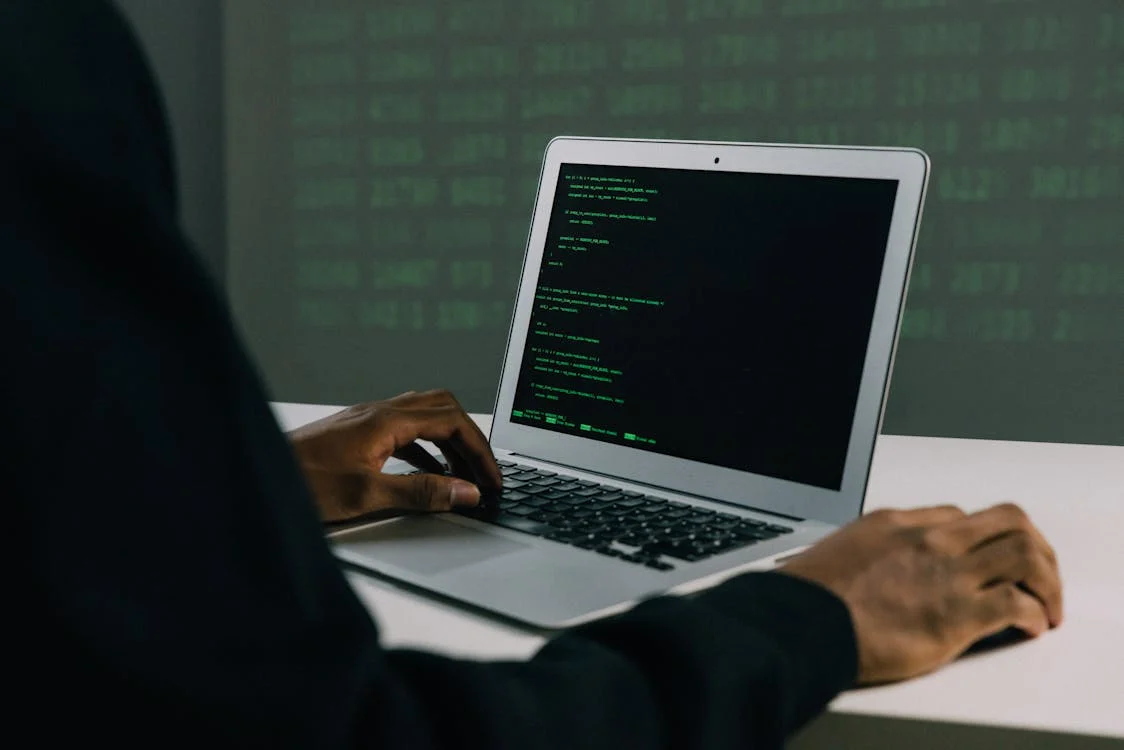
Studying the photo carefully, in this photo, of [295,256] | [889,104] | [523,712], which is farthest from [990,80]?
[523,712]

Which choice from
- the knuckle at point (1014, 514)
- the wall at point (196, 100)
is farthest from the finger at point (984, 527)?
the wall at point (196, 100)

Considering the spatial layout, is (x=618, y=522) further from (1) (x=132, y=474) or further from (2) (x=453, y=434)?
(1) (x=132, y=474)

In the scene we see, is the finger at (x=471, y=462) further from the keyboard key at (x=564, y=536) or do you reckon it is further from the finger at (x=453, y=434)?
the keyboard key at (x=564, y=536)

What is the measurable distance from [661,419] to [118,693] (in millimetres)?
654

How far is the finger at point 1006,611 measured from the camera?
610 millimetres

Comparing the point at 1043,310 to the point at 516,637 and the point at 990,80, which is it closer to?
the point at 990,80

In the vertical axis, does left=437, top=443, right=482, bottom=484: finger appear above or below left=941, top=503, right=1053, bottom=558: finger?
below

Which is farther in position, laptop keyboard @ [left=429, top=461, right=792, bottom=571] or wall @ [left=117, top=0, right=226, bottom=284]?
wall @ [left=117, top=0, right=226, bottom=284]

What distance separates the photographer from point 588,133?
270cm

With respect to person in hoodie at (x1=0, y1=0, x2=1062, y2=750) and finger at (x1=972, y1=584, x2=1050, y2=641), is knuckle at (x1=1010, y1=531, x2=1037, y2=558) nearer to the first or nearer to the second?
finger at (x1=972, y1=584, x2=1050, y2=641)

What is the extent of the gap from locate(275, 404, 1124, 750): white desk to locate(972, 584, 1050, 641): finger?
0.01 m

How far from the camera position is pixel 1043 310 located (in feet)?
7.97

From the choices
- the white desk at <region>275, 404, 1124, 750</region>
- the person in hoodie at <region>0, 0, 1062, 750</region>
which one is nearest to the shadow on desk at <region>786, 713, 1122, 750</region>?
the white desk at <region>275, 404, 1124, 750</region>

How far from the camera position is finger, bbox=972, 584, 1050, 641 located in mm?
610
